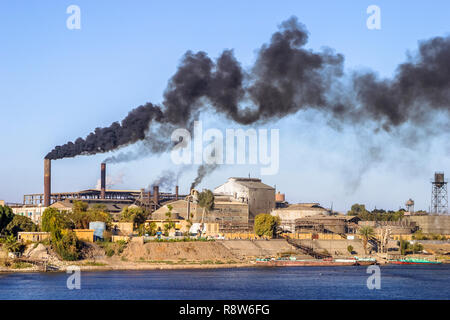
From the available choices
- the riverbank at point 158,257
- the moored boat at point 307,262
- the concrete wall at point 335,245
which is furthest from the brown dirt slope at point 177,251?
the concrete wall at point 335,245

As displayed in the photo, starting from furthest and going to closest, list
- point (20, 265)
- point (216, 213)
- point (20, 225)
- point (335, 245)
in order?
point (216, 213) < point (335, 245) < point (20, 225) < point (20, 265)

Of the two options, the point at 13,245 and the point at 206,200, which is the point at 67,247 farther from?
the point at 206,200

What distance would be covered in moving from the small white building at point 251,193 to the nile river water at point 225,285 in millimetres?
72808

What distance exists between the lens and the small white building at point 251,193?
187250mm

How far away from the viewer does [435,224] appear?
190875mm

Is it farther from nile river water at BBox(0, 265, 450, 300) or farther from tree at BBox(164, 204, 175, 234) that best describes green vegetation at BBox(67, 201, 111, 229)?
nile river water at BBox(0, 265, 450, 300)

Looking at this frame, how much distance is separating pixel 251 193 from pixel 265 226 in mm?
35686

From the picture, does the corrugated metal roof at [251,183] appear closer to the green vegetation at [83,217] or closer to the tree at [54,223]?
the green vegetation at [83,217]

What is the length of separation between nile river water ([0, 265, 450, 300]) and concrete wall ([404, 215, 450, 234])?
79.1 meters

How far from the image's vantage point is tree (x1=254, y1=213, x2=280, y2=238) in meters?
153

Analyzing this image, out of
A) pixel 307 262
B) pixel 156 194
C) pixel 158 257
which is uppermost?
pixel 156 194

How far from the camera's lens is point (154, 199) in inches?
7421

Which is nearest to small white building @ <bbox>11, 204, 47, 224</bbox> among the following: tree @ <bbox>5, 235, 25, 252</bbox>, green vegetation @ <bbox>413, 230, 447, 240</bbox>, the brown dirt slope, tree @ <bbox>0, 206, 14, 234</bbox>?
tree @ <bbox>0, 206, 14, 234</bbox>

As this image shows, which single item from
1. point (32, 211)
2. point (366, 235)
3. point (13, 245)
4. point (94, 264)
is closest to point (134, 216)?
point (94, 264)
